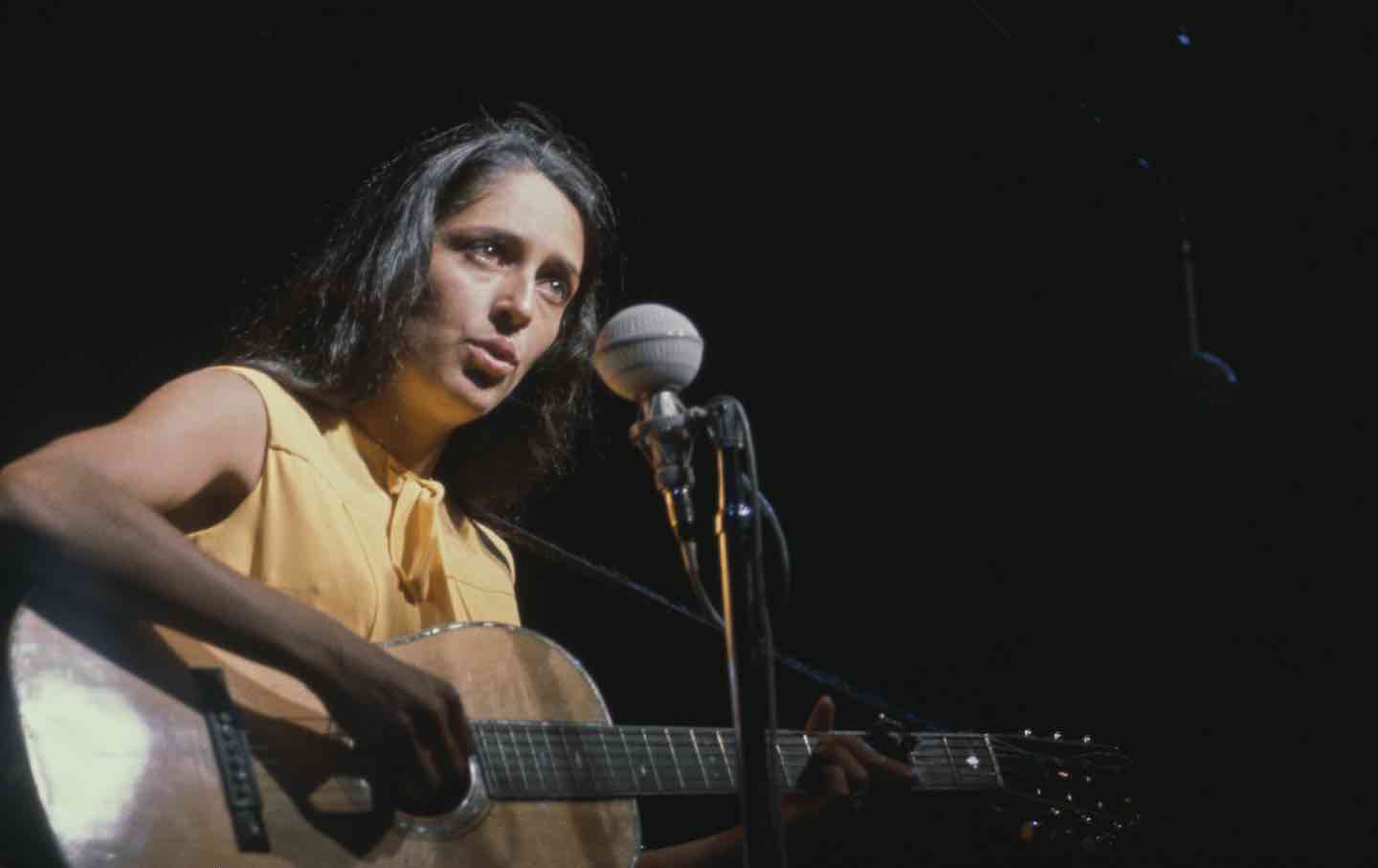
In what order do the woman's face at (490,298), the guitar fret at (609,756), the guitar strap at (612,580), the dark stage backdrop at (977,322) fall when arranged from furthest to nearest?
1. the dark stage backdrop at (977,322)
2. the guitar strap at (612,580)
3. the woman's face at (490,298)
4. the guitar fret at (609,756)

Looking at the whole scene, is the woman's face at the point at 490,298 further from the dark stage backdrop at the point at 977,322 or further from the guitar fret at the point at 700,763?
the guitar fret at the point at 700,763

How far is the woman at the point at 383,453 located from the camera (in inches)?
72.6

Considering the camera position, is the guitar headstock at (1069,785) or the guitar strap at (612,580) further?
the guitar strap at (612,580)

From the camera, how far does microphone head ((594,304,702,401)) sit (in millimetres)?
1945

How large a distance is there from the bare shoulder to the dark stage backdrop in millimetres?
1131

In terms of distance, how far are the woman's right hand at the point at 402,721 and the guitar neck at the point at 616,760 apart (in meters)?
0.14

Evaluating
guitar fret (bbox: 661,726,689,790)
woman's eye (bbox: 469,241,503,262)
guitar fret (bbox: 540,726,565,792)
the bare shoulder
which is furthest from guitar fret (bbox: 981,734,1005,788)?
the bare shoulder

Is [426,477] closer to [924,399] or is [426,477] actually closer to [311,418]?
[311,418]

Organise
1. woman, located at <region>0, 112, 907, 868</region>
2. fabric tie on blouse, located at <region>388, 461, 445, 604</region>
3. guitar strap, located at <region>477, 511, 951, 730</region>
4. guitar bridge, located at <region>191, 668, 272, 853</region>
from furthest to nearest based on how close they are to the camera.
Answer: guitar strap, located at <region>477, 511, 951, 730</region>
fabric tie on blouse, located at <region>388, 461, 445, 604</region>
woman, located at <region>0, 112, 907, 868</region>
guitar bridge, located at <region>191, 668, 272, 853</region>

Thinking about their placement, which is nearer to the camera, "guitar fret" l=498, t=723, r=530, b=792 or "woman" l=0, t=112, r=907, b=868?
"woman" l=0, t=112, r=907, b=868

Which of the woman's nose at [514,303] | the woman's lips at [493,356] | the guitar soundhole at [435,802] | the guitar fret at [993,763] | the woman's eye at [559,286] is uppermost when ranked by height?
the woman's eye at [559,286]

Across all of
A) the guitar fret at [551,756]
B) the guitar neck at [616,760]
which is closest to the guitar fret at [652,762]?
the guitar neck at [616,760]

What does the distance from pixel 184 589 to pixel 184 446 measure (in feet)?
1.23

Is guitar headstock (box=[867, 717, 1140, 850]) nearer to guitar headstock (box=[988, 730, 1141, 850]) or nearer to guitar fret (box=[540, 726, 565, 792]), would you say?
guitar headstock (box=[988, 730, 1141, 850])
